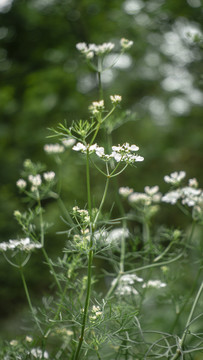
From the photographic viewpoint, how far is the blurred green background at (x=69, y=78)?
2.83 m

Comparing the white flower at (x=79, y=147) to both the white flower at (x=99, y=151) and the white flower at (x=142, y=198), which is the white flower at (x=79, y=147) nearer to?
the white flower at (x=99, y=151)

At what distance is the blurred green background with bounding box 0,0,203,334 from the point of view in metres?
2.83

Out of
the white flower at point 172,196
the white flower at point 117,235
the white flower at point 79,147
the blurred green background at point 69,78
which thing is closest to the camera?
the white flower at point 79,147

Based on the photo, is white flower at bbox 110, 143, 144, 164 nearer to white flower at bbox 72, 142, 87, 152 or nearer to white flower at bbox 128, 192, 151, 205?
white flower at bbox 72, 142, 87, 152

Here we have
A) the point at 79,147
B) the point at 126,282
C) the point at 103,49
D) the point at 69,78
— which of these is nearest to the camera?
the point at 79,147

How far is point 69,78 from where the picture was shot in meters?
3.06

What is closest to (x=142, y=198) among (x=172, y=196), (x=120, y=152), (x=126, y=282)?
(x=172, y=196)

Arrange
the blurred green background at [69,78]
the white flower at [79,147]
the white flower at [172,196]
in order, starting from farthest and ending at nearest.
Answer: the blurred green background at [69,78], the white flower at [172,196], the white flower at [79,147]

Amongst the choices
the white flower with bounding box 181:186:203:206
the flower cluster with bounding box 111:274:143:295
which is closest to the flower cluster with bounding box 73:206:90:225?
the flower cluster with bounding box 111:274:143:295

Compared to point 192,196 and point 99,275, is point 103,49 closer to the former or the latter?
point 192,196

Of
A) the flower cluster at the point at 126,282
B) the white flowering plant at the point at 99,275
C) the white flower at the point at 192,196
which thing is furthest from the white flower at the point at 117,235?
the white flower at the point at 192,196

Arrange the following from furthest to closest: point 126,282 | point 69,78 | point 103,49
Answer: point 69,78 → point 103,49 → point 126,282

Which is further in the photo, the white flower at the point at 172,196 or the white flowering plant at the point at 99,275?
the white flower at the point at 172,196

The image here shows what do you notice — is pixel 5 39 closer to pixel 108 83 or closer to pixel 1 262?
pixel 108 83
